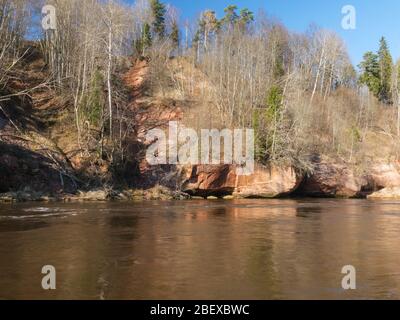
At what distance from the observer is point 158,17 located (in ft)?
293

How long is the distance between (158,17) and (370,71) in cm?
4636

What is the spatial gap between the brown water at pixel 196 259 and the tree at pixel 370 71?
3159 inches

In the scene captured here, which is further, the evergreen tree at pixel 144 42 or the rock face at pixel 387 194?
the evergreen tree at pixel 144 42

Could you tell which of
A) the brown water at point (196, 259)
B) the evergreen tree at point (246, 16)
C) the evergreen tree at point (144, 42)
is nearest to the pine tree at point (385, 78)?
the evergreen tree at point (246, 16)

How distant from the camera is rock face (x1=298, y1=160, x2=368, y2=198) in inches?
2111

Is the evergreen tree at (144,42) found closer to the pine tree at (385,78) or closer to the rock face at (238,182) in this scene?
the rock face at (238,182)

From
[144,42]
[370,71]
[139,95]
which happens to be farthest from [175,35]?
[370,71]

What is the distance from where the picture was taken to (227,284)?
9.29 meters

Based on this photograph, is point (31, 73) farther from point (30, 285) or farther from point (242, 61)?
point (30, 285)

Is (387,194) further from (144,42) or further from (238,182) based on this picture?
(144,42)

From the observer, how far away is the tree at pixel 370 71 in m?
94.5

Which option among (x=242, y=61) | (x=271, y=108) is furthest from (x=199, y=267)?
(x=242, y=61)

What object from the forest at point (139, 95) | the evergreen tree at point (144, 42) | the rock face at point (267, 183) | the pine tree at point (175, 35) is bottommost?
the rock face at point (267, 183)
